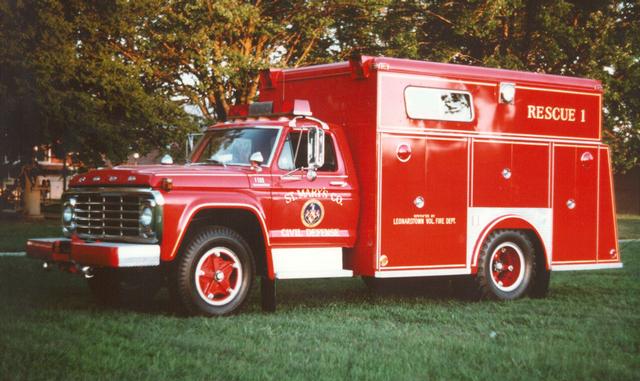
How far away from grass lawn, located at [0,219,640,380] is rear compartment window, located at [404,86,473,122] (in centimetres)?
232

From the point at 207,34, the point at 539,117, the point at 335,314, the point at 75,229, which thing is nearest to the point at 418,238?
the point at 335,314

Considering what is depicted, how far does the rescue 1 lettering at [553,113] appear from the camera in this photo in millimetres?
13050

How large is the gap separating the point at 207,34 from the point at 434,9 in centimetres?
753

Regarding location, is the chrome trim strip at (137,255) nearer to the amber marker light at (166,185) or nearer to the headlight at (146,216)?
the headlight at (146,216)

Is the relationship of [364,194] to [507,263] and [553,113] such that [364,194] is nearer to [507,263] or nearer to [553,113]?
[507,263]

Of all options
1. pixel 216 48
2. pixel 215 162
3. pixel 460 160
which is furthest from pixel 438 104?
pixel 216 48

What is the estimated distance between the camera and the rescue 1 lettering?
13050mm

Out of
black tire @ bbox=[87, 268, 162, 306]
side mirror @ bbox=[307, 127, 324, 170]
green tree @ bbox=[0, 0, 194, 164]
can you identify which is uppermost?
green tree @ bbox=[0, 0, 194, 164]

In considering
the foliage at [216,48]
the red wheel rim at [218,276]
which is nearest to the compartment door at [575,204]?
the red wheel rim at [218,276]

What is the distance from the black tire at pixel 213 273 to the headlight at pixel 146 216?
1.67 ft

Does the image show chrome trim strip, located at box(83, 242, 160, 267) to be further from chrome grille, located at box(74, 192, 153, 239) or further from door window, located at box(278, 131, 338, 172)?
door window, located at box(278, 131, 338, 172)

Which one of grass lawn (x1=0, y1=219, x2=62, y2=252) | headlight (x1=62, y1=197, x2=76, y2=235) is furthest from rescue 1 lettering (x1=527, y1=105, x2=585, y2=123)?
grass lawn (x1=0, y1=219, x2=62, y2=252)

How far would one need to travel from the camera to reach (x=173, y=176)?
10156 millimetres

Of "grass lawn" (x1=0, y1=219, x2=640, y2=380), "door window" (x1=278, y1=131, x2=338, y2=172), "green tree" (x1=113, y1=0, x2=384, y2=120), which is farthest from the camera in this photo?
"green tree" (x1=113, y1=0, x2=384, y2=120)
